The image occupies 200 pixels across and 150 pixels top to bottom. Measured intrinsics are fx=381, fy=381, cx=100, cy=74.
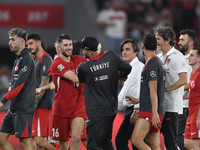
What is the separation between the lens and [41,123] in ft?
26.2

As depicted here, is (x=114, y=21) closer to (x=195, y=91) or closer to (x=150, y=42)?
(x=195, y=91)

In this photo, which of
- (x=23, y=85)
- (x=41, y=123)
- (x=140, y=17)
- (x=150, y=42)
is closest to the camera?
(x=150, y=42)

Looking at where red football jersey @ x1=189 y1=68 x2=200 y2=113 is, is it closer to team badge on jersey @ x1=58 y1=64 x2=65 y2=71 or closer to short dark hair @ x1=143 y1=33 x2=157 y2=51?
short dark hair @ x1=143 y1=33 x2=157 y2=51

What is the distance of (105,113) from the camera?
230 inches

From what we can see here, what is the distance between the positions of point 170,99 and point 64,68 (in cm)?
190

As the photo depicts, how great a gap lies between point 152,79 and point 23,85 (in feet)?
7.46

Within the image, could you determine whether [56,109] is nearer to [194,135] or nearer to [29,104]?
[29,104]

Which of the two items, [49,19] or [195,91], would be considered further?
[49,19]

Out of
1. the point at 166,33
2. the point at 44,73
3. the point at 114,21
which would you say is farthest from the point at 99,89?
the point at 114,21

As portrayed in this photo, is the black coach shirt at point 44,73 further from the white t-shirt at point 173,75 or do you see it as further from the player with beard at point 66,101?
the white t-shirt at point 173,75

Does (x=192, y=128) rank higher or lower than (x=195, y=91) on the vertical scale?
lower

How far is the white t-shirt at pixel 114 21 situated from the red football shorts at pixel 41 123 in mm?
7794

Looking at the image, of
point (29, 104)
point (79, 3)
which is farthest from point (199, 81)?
point (79, 3)

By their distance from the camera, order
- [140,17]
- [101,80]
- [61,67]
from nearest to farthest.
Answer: [101,80] → [61,67] → [140,17]
